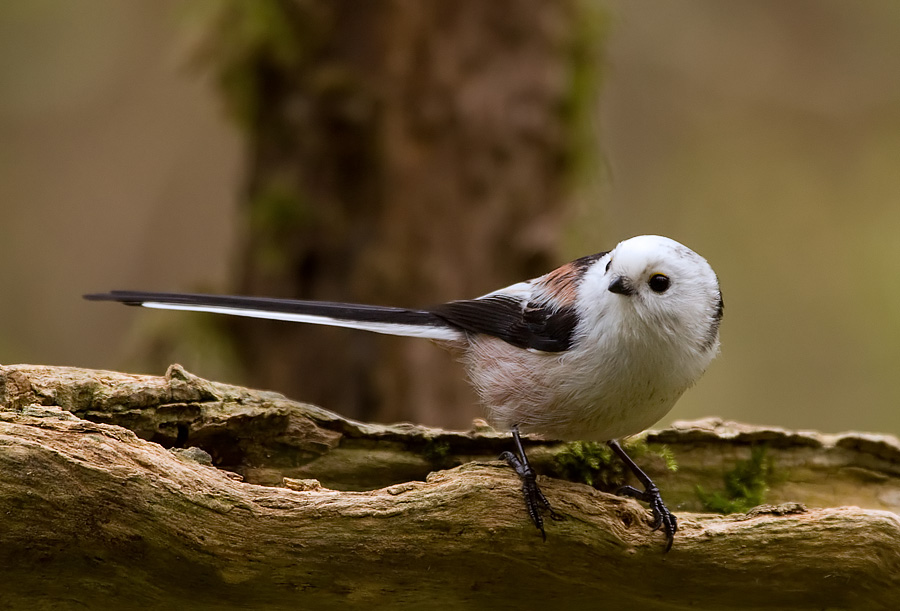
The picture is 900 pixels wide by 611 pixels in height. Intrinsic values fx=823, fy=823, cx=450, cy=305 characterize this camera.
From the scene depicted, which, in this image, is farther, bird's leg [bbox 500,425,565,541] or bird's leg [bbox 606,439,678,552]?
bird's leg [bbox 606,439,678,552]

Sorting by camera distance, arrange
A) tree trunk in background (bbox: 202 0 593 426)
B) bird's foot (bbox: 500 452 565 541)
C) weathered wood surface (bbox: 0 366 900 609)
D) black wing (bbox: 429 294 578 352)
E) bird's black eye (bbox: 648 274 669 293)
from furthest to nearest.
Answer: tree trunk in background (bbox: 202 0 593 426)
black wing (bbox: 429 294 578 352)
bird's black eye (bbox: 648 274 669 293)
bird's foot (bbox: 500 452 565 541)
weathered wood surface (bbox: 0 366 900 609)

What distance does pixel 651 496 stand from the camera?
3.32 m

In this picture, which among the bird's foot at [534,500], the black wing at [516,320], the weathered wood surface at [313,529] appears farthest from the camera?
the black wing at [516,320]

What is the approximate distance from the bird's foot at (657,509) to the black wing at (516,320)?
698 mm

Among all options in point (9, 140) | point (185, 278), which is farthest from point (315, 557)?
point (9, 140)

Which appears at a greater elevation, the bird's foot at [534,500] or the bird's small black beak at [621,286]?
the bird's small black beak at [621,286]

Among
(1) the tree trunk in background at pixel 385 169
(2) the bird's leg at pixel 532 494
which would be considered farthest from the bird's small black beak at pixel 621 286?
(1) the tree trunk in background at pixel 385 169

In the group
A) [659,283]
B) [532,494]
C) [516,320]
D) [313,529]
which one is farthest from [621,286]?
[313,529]

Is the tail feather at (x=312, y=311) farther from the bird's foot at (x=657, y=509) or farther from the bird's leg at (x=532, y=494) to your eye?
the bird's foot at (x=657, y=509)

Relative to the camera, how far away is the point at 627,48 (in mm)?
8188

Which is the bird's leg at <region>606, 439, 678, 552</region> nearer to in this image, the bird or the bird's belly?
the bird

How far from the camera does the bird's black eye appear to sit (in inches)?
118

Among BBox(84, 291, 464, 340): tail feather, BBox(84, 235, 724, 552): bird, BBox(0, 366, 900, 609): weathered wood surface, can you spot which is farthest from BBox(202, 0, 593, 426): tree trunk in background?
BBox(0, 366, 900, 609): weathered wood surface

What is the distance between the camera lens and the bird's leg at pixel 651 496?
302cm
